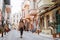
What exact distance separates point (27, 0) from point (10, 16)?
0.38m

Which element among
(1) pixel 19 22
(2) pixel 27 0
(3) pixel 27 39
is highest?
(2) pixel 27 0

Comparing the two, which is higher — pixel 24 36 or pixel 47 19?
pixel 47 19

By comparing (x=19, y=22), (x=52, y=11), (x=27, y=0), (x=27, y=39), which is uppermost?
(x=27, y=0)

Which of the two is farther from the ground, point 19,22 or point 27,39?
point 19,22

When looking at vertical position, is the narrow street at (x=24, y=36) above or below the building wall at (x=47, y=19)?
below

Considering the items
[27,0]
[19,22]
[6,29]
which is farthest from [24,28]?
[27,0]

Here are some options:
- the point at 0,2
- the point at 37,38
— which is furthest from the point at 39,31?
the point at 0,2

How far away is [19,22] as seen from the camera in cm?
273

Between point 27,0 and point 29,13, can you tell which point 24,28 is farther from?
point 27,0

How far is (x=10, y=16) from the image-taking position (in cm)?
279

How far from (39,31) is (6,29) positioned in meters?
0.54

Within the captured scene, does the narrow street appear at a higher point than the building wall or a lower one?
lower

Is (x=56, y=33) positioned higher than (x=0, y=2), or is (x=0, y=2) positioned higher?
(x=0, y=2)

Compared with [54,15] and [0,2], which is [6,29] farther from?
[54,15]
